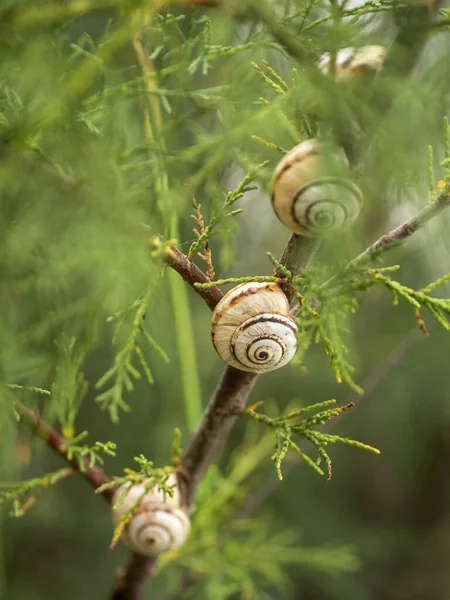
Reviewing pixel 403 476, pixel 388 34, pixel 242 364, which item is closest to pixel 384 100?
pixel 388 34

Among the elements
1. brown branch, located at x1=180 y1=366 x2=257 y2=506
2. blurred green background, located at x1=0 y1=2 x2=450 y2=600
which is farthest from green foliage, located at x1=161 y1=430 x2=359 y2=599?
brown branch, located at x1=180 y1=366 x2=257 y2=506

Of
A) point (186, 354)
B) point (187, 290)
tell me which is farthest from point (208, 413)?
point (187, 290)

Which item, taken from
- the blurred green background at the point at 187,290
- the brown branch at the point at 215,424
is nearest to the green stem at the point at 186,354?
the blurred green background at the point at 187,290

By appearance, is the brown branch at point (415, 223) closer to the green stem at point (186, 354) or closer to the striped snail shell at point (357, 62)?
the striped snail shell at point (357, 62)

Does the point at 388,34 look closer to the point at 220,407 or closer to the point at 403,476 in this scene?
the point at 220,407

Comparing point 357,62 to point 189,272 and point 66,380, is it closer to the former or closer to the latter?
point 189,272

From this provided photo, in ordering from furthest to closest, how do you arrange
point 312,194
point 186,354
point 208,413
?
point 186,354, point 208,413, point 312,194
